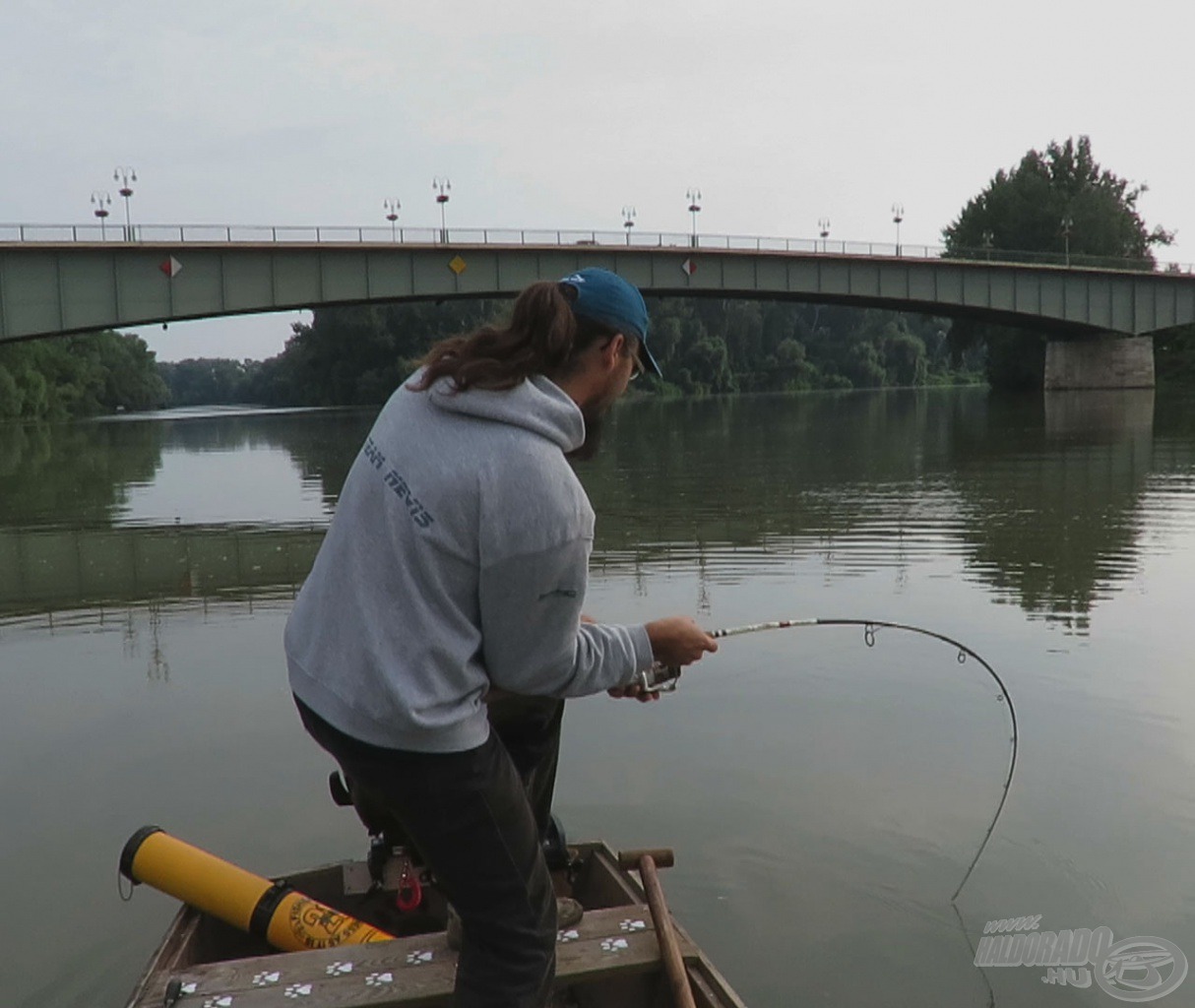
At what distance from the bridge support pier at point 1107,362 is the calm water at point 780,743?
157 feet

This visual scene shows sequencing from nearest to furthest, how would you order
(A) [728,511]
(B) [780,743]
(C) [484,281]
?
1. (B) [780,743]
2. (A) [728,511]
3. (C) [484,281]

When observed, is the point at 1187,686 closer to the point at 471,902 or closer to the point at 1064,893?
the point at 1064,893

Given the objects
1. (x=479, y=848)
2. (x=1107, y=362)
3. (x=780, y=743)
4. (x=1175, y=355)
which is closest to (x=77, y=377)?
(x=1107, y=362)

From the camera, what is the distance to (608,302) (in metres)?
2.90

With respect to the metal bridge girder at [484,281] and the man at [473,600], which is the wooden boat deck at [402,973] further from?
the metal bridge girder at [484,281]

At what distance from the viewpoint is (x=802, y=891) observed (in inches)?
193

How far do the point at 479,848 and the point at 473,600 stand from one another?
618 millimetres

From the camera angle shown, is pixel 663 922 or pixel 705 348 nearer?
pixel 663 922

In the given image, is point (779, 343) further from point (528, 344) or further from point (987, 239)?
point (528, 344)

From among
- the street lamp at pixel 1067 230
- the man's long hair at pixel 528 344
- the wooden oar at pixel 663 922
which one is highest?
the street lamp at pixel 1067 230

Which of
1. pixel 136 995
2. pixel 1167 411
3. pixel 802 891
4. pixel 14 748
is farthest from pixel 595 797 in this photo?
pixel 1167 411

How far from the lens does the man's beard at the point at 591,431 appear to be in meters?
3.05

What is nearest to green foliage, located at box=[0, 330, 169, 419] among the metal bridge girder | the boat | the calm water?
the metal bridge girder

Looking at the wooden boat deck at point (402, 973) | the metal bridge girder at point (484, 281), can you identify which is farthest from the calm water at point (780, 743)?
the metal bridge girder at point (484, 281)
